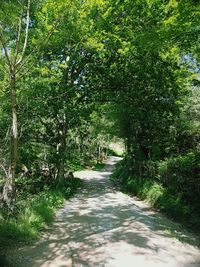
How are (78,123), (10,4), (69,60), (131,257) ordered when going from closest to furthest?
1. (131,257)
2. (10,4)
3. (69,60)
4. (78,123)

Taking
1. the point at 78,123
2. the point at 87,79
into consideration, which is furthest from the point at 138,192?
the point at 87,79

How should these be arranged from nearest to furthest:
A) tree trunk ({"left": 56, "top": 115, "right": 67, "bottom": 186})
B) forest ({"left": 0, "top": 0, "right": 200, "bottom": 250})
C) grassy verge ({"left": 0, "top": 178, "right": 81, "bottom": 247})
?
grassy verge ({"left": 0, "top": 178, "right": 81, "bottom": 247}), forest ({"left": 0, "top": 0, "right": 200, "bottom": 250}), tree trunk ({"left": 56, "top": 115, "right": 67, "bottom": 186})

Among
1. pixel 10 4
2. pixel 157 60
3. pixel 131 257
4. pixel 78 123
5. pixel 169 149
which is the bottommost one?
pixel 131 257

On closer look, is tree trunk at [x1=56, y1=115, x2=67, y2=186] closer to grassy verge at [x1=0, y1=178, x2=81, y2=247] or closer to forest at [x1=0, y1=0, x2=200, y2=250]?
forest at [x1=0, y1=0, x2=200, y2=250]

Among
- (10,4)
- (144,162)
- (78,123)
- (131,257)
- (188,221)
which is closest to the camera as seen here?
(131,257)

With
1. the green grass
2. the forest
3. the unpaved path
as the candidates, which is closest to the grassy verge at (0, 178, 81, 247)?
the forest

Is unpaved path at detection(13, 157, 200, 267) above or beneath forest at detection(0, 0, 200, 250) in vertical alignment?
beneath

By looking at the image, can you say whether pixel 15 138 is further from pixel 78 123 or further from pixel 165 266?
pixel 78 123

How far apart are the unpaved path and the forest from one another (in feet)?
2.17

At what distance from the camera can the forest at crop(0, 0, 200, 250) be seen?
9812mm

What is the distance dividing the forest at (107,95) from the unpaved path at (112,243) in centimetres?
66

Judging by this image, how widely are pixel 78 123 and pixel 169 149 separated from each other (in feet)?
20.4

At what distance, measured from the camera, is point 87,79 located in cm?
1791

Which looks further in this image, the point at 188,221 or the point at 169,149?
the point at 169,149
